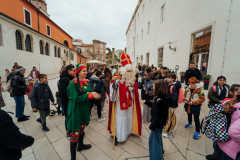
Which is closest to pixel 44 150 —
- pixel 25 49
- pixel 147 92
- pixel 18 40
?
pixel 147 92

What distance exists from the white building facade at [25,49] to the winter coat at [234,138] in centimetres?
1453

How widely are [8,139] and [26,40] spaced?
1649 centimetres

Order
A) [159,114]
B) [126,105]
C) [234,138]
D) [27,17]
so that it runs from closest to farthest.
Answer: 1. [234,138]
2. [159,114]
3. [126,105]
4. [27,17]

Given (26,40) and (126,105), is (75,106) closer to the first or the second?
(126,105)

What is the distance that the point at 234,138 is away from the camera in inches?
48.8

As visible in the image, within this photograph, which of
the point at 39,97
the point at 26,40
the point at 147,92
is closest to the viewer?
the point at 39,97

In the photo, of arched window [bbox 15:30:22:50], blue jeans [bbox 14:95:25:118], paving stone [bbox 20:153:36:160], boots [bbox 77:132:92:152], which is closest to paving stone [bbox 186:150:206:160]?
boots [bbox 77:132:92:152]

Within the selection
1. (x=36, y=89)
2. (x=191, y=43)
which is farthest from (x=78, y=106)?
(x=191, y=43)

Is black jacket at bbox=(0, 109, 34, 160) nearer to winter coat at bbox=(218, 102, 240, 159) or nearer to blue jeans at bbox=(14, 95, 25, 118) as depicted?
winter coat at bbox=(218, 102, 240, 159)

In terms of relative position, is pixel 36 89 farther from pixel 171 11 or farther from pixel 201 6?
pixel 171 11

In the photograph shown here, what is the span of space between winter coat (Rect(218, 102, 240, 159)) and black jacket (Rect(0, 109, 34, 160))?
7.93 ft

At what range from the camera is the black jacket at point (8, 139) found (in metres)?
0.99

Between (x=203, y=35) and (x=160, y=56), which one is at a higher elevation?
(x=203, y=35)

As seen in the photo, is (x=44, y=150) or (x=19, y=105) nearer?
(x=44, y=150)
